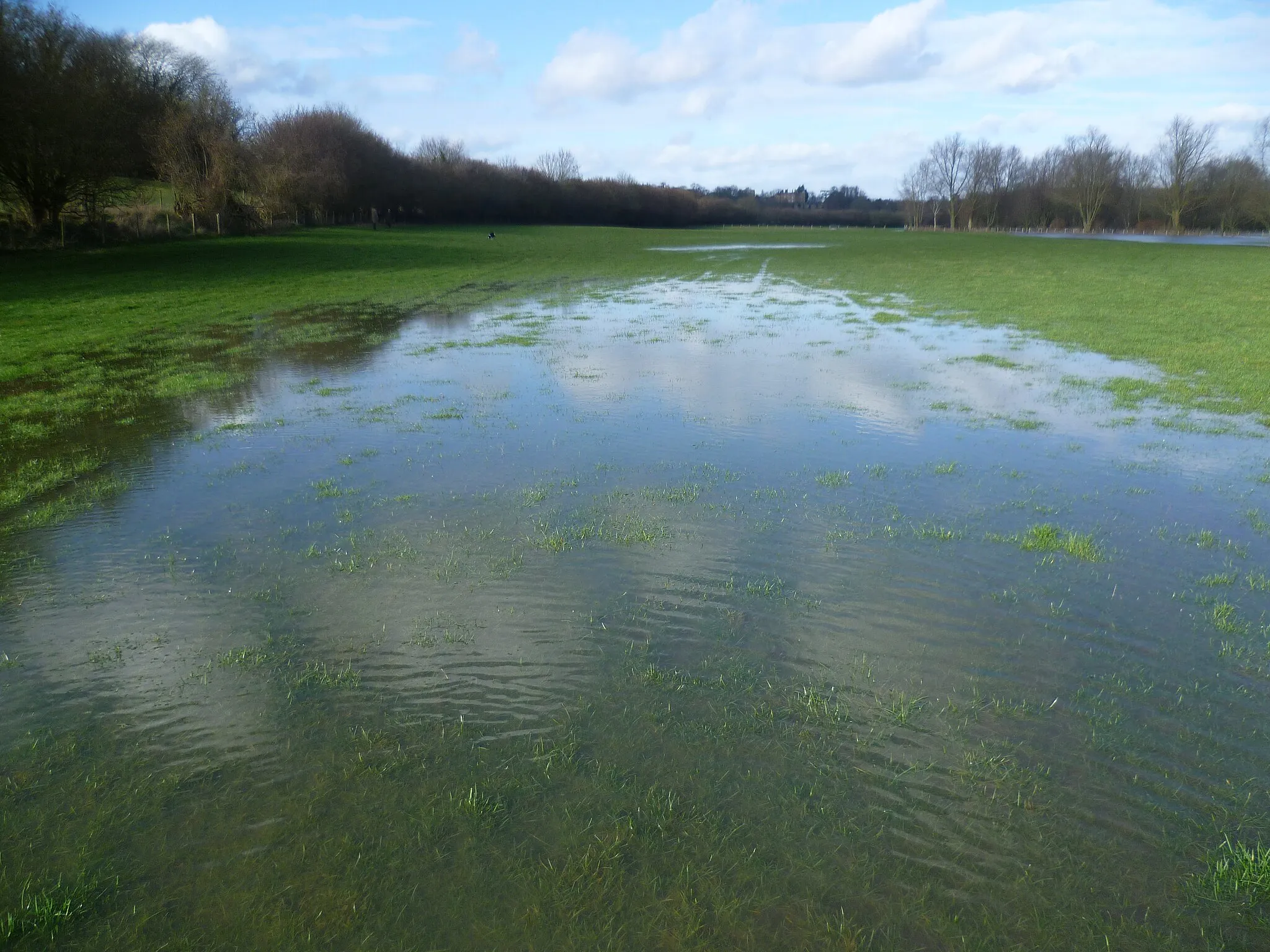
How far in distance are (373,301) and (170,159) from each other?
30.6 m

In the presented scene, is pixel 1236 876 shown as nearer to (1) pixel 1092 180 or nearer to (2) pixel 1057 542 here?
(2) pixel 1057 542

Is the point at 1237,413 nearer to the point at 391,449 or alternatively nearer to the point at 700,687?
the point at 700,687

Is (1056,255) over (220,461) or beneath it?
over

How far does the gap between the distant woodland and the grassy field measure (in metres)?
3.90

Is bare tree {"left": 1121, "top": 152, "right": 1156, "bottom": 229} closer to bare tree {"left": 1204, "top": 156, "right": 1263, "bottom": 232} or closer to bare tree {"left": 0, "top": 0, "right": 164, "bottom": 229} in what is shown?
bare tree {"left": 1204, "top": 156, "right": 1263, "bottom": 232}

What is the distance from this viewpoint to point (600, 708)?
4.70m

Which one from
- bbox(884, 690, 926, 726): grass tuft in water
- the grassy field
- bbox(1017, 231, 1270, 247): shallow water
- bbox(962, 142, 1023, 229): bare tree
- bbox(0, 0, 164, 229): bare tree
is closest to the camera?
bbox(884, 690, 926, 726): grass tuft in water

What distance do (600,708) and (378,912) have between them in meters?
1.70

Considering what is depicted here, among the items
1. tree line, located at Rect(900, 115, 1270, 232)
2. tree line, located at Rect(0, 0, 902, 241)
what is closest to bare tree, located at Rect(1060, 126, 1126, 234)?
tree line, located at Rect(900, 115, 1270, 232)

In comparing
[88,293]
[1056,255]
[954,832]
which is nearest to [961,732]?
[954,832]

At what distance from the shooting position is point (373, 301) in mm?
27109

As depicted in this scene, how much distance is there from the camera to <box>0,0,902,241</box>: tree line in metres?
32.8

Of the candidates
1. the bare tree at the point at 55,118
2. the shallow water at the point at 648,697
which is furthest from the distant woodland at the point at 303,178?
the shallow water at the point at 648,697

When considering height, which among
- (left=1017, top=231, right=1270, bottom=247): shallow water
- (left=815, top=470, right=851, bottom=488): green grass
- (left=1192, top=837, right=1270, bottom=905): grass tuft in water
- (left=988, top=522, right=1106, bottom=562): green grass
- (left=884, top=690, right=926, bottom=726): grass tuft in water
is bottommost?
(left=1192, top=837, right=1270, bottom=905): grass tuft in water
